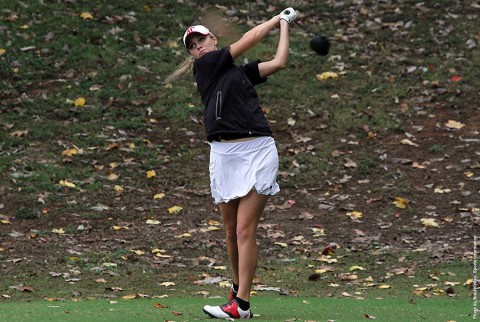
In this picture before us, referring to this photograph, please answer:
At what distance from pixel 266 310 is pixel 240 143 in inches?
58.1

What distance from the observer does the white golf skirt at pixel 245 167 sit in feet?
22.2

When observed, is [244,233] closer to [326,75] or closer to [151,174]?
[151,174]

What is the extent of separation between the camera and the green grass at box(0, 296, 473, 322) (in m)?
7.09

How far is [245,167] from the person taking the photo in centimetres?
680

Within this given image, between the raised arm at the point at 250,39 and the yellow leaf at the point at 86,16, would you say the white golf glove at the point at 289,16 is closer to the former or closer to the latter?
the raised arm at the point at 250,39

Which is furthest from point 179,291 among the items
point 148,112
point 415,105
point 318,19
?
point 318,19

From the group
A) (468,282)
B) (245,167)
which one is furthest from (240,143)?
(468,282)

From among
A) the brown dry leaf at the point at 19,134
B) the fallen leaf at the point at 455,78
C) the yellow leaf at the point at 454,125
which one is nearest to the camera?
the brown dry leaf at the point at 19,134

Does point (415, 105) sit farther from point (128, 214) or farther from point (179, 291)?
point (179, 291)

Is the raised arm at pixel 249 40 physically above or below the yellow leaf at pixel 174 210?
above

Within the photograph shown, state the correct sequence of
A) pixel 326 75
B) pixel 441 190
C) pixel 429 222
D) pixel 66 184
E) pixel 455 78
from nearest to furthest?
1. pixel 429 222
2. pixel 66 184
3. pixel 441 190
4. pixel 455 78
5. pixel 326 75

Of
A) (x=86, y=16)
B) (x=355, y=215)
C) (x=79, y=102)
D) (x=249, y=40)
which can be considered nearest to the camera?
(x=249, y=40)

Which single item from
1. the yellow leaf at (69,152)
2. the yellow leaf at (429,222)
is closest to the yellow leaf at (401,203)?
the yellow leaf at (429,222)

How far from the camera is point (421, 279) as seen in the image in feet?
31.8
